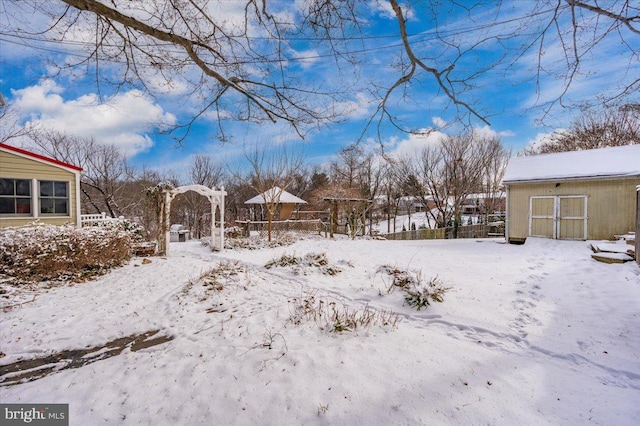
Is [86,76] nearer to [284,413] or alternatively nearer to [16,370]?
[16,370]

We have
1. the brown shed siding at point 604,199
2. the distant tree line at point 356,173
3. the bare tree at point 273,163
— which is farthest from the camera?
the distant tree line at point 356,173

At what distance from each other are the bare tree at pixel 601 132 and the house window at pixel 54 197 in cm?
2097

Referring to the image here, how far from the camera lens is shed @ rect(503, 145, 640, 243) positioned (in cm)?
903

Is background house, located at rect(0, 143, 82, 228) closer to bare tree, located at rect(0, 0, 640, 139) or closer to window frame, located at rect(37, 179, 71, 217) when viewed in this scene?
window frame, located at rect(37, 179, 71, 217)

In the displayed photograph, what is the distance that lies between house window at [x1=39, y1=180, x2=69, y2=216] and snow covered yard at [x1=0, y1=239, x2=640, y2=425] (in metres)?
5.70

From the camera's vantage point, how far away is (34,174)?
9.02 metres

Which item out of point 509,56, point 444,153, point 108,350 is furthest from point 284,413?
point 444,153

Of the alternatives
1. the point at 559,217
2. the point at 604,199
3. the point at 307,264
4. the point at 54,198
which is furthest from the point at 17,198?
the point at 604,199

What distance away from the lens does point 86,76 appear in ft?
12.0

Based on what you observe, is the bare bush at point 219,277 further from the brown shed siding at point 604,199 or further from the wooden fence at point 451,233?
the wooden fence at point 451,233

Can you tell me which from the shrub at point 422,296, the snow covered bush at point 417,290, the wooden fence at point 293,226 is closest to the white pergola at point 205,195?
the wooden fence at point 293,226

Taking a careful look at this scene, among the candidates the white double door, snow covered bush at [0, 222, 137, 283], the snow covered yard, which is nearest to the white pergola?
snow covered bush at [0, 222, 137, 283]

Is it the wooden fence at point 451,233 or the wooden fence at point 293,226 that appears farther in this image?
the wooden fence at point 451,233

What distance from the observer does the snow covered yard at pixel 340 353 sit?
2090 millimetres
